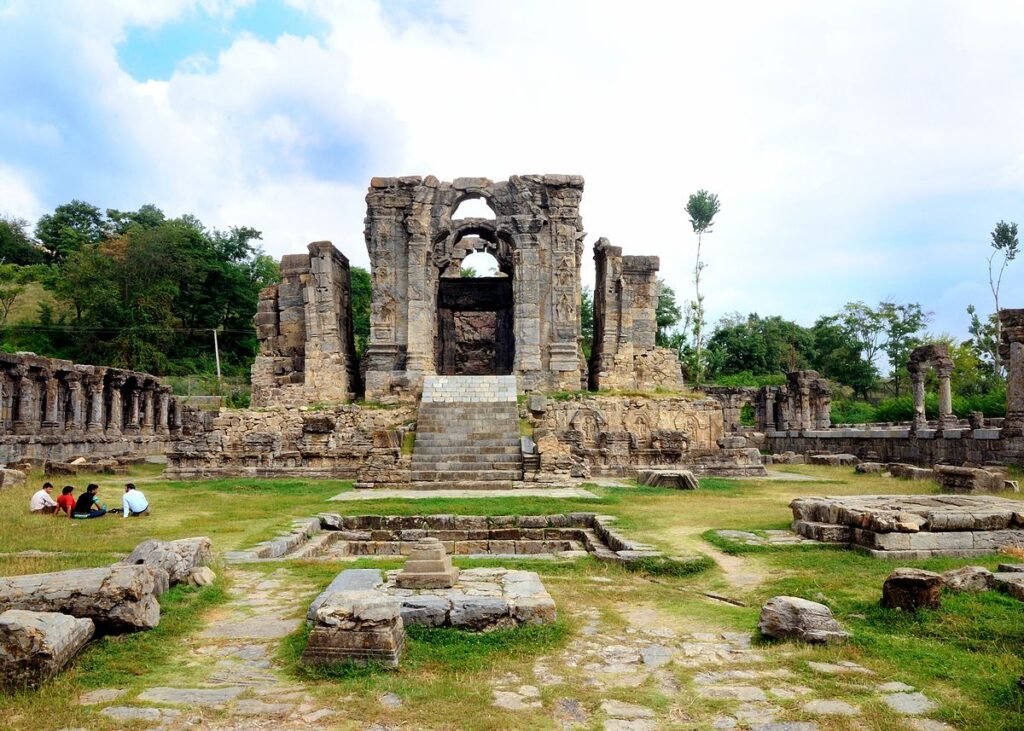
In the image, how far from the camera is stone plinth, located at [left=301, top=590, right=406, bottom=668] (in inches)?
175

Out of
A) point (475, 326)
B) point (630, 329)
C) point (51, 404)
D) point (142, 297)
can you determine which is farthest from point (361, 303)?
point (630, 329)

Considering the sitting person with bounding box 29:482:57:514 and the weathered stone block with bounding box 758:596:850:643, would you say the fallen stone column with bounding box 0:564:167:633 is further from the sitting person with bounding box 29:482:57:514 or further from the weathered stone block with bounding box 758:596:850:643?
the sitting person with bounding box 29:482:57:514

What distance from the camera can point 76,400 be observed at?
2552 centimetres

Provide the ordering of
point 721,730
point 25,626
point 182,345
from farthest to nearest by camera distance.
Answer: point 182,345 → point 25,626 → point 721,730

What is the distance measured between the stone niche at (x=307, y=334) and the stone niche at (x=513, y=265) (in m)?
1.10

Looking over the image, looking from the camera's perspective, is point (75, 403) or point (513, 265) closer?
point (513, 265)

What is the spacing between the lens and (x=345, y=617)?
4551 millimetres

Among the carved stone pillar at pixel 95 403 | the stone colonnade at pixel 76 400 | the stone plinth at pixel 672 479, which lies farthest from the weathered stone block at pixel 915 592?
the carved stone pillar at pixel 95 403

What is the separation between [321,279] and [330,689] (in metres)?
19.0

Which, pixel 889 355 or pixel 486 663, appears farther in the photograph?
pixel 889 355

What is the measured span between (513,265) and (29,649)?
19135 millimetres

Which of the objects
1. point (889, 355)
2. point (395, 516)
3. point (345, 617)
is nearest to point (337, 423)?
point (395, 516)

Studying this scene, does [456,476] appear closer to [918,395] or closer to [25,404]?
[25,404]

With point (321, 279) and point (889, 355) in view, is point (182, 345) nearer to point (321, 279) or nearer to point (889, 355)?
point (321, 279)
